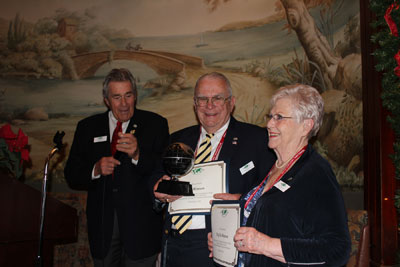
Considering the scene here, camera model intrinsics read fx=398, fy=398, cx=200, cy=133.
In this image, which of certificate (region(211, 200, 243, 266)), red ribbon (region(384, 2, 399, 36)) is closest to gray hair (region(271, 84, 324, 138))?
certificate (region(211, 200, 243, 266))

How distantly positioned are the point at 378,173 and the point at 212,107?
2.37 meters

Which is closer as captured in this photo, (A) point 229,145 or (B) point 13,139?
(A) point 229,145

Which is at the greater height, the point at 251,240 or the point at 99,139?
the point at 99,139

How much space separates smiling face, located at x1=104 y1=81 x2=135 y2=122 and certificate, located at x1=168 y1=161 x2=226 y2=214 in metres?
0.96

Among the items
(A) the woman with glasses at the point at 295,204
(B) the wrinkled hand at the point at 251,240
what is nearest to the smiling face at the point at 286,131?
(A) the woman with glasses at the point at 295,204

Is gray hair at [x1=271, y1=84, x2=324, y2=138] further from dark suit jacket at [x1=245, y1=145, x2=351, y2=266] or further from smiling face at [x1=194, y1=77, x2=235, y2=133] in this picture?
smiling face at [x1=194, y1=77, x2=235, y2=133]

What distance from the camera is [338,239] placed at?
1704mm

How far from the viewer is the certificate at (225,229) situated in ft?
6.48

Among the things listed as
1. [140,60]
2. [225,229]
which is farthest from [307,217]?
[140,60]

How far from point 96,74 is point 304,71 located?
2917 millimetres

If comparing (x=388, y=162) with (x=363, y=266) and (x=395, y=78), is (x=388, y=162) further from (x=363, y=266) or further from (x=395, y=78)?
(x=395, y=78)

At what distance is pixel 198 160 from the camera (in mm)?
2646

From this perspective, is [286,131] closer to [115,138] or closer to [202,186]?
[202,186]

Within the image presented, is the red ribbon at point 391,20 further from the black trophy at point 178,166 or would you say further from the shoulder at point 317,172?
the black trophy at point 178,166
